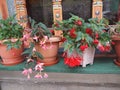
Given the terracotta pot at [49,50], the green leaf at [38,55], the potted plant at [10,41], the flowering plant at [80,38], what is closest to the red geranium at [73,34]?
the flowering plant at [80,38]

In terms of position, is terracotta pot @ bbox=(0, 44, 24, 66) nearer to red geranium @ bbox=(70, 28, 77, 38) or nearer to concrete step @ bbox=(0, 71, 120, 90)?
concrete step @ bbox=(0, 71, 120, 90)

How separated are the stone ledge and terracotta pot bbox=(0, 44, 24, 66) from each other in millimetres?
70

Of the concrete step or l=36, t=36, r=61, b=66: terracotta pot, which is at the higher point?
l=36, t=36, r=61, b=66: terracotta pot

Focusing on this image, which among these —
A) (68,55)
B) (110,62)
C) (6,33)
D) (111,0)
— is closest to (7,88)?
(6,33)

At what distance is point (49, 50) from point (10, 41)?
0.78 ft

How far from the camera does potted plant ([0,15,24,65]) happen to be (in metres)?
1.17

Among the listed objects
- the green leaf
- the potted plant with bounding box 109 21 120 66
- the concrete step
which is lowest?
the concrete step

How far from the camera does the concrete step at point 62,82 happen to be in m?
1.12

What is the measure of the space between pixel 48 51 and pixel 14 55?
0.23 meters

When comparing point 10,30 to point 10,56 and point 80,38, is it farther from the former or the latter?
point 80,38

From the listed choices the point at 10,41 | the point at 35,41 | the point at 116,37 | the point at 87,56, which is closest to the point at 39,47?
the point at 35,41

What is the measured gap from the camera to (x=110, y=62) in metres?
1.23

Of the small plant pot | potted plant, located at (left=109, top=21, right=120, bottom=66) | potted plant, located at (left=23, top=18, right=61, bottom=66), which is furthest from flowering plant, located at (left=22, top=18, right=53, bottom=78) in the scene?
potted plant, located at (left=109, top=21, right=120, bottom=66)

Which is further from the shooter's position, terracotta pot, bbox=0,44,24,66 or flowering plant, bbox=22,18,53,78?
terracotta pot, bbox=0,44,24,66
